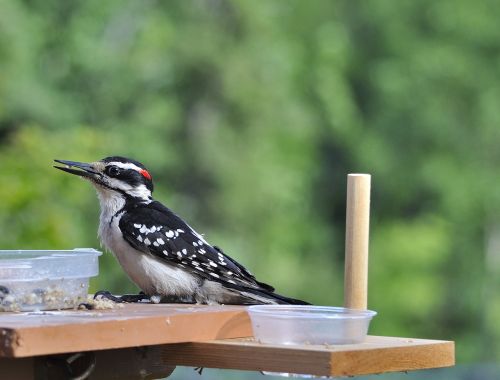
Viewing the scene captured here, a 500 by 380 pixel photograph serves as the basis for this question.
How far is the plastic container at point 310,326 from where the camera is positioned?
4.00 meters

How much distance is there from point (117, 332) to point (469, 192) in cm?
3351

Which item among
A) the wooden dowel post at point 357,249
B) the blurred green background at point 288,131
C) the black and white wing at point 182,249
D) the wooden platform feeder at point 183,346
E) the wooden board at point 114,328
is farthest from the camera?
the blurred green background at point 288,131

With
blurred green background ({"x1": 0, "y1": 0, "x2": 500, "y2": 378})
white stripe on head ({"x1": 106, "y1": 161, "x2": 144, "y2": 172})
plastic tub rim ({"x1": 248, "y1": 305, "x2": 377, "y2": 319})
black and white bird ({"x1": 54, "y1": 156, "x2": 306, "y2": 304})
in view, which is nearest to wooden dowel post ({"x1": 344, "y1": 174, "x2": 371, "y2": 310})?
plastic tub rim ({"x1": 248, "y1": 305, "x2": 377, "y2": 319})

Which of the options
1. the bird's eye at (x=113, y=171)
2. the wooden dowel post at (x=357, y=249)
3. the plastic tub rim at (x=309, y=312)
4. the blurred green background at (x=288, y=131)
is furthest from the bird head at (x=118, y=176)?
the blurred green background at (x=288, y=131)

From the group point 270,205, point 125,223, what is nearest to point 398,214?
point 270,205

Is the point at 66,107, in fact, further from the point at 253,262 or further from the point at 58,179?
the point at 58,179

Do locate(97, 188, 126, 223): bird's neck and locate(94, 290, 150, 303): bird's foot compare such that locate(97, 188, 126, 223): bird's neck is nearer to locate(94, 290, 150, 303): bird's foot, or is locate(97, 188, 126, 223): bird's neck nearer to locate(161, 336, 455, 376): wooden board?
locate(94, 290, 150, 303): bird's foot

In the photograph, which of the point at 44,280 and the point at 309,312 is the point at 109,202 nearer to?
the point at 44,280

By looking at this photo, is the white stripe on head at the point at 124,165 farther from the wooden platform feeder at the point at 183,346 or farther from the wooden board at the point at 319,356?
the wooden board at the point at 319,356

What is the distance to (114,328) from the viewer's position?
3879 mm

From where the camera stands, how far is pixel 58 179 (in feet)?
39.8

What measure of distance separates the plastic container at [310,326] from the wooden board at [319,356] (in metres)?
Result: 0.05

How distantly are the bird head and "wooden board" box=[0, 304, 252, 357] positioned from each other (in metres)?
0.86

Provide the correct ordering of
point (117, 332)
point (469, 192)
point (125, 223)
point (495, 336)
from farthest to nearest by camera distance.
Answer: point (469, 192) < point (495, 336) < point (125, 223) < point (117, 332)
